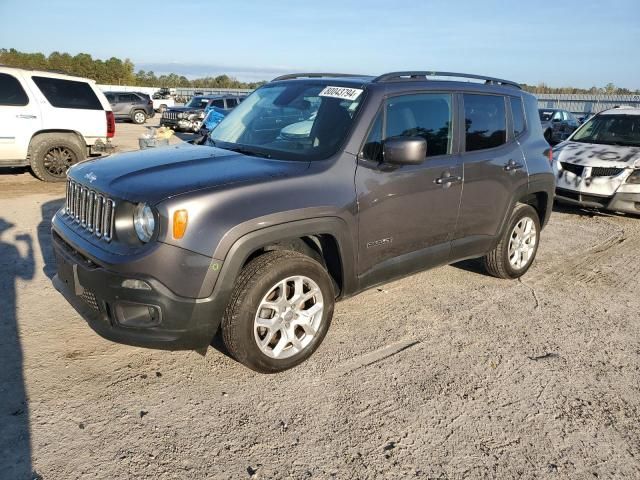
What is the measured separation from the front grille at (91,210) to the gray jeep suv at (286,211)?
1 cm

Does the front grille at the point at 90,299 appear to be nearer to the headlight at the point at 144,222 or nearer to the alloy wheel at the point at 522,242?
the headlight at the point at 144,222

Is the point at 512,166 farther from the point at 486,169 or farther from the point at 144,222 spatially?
the point at 144,222

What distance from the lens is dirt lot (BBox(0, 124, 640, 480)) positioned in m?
2.48

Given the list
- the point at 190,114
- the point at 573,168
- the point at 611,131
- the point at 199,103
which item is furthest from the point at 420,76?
the point at 199,103

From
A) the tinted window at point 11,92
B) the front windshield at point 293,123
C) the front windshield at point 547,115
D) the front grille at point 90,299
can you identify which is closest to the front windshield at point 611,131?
the front windshield at point 293,123

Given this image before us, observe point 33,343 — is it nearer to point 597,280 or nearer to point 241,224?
point 241,224

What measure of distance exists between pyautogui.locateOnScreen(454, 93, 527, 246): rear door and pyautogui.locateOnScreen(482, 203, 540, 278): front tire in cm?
26

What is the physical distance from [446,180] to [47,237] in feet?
15.4

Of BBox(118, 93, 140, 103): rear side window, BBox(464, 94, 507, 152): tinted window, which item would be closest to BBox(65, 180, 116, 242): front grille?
BBox(464, 94, 507, 152): tinted window

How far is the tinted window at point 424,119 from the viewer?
12.0 feet

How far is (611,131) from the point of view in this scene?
28.5 ft

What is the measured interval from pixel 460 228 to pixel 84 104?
8197 mm

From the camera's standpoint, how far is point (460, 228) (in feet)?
13.9

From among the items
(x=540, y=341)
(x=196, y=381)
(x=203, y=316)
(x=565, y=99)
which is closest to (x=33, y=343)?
(x=196, y=381)
